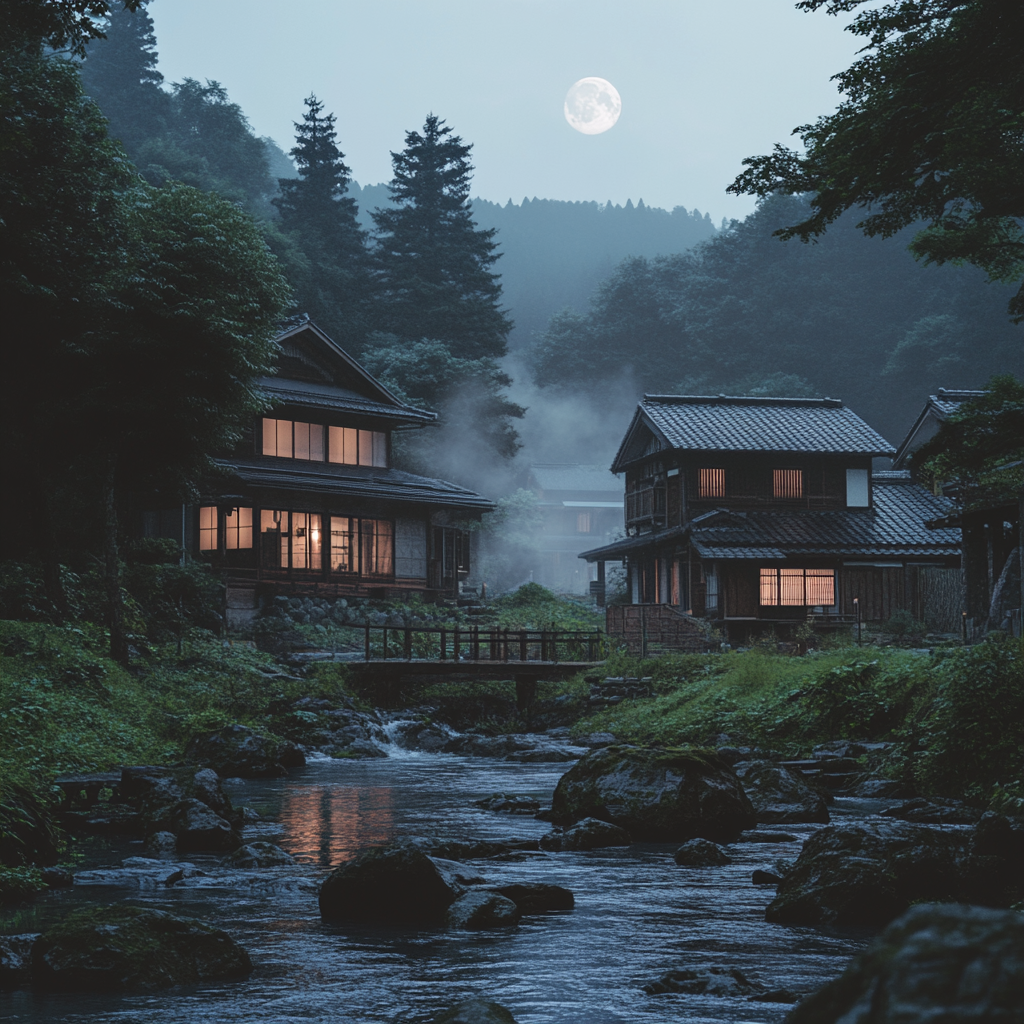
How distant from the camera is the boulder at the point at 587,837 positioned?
11.1 meters

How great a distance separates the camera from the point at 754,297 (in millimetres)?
76375

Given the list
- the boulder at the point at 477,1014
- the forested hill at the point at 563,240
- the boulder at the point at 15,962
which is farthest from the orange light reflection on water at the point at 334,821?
the forested hill at the point at 563,240

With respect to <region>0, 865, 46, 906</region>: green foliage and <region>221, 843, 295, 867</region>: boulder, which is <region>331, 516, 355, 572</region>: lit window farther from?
<region>0, 865, 46, 906</region>: green foliage

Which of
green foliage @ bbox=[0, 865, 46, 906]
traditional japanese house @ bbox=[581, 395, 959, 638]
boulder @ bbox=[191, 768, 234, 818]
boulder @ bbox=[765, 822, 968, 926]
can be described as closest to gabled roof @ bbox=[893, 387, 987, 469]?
traditional japanese house @ bbox=[581, 395, 959, 638]

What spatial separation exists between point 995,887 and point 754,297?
238 ft

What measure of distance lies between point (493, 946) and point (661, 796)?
203 inches

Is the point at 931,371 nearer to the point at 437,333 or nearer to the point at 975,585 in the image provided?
the point at 437,333

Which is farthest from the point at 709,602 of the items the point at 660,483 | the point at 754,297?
the point at 754,297

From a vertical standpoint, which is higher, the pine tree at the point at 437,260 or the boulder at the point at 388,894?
the pine tree at the point at 437,260

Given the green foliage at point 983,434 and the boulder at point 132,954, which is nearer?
the boulder at point 132,954

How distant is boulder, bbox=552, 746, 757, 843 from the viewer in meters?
11.7

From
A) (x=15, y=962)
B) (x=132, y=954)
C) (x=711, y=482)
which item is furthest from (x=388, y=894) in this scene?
(x=711, y=482)

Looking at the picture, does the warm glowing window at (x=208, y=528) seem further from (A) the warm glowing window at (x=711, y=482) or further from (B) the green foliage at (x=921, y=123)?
(B) the green foliage at (x=921, y=123)

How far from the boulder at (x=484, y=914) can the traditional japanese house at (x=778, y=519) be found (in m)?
29.0
